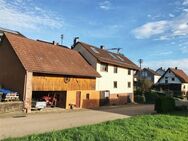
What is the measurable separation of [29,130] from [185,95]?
68012 millimetres

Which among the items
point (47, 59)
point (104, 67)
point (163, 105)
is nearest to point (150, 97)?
point (104, 67)

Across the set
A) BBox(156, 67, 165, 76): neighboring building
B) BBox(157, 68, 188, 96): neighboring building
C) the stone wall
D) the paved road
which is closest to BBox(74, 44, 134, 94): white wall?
the stone wall

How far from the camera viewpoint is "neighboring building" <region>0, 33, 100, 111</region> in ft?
94.8

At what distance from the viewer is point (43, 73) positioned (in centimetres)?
3034

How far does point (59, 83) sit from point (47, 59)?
2.95 meters

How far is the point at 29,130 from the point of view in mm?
16500

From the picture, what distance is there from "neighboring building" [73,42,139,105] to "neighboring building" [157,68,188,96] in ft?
111

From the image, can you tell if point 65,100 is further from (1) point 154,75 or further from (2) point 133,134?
(1) point 154,75

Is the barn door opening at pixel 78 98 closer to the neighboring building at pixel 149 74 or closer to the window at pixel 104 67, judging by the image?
the window at pixel 104 67

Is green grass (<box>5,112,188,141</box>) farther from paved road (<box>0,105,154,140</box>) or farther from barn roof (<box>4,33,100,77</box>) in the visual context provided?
barn roof (<box>4,33,100,77</box>)

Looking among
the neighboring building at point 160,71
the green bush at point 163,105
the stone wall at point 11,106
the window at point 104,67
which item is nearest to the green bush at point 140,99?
the window at point 104,67

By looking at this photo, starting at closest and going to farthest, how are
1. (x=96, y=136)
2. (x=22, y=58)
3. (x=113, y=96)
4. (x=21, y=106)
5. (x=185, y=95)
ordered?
(x=96, y=136)
(x=21, y=106)
(x=22, y=58)
(x=113, y=96)
(x=185, y=95)

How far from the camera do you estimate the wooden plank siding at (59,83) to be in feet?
97.6

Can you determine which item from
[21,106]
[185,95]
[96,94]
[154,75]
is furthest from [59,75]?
[154,75]
